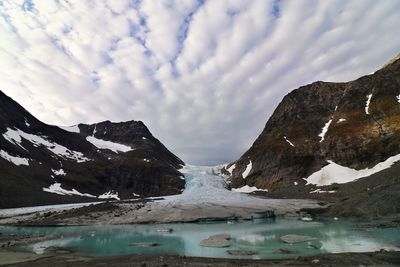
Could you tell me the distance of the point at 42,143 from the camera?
159375mm

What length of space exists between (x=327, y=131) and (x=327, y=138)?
6615 mm

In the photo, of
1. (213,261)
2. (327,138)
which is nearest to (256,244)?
(213,261)

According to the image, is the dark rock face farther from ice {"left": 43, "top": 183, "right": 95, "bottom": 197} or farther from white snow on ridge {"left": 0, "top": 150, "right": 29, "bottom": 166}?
white snow on ridge {"left": 0, "top": 150, "right": 29, "bottom": 166}

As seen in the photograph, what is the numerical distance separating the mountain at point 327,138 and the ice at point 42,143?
250 feet

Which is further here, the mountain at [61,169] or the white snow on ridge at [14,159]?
the white snow on ridge at [14,159]

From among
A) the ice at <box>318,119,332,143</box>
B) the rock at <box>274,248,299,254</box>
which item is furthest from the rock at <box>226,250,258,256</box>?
the ice at <box>318,119,332,143</box>

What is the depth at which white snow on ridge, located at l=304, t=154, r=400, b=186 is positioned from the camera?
9075cm

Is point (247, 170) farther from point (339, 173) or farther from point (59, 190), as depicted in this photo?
point (59, 190)

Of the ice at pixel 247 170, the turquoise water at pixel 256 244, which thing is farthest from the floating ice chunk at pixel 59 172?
the turquoise water at pixel 256 244

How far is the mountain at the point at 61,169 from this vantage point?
11262 centimetres

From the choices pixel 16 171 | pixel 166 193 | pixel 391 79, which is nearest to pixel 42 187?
pixel 16 171

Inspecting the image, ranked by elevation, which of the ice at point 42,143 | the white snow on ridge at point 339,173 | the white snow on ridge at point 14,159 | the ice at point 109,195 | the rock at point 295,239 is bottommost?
the rock at point 295,239

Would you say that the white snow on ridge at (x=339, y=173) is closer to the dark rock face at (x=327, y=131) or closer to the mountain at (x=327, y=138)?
the mountain at (x=327, y=138)

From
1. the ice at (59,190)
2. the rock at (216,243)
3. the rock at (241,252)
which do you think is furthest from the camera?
the ice at (59,190)
